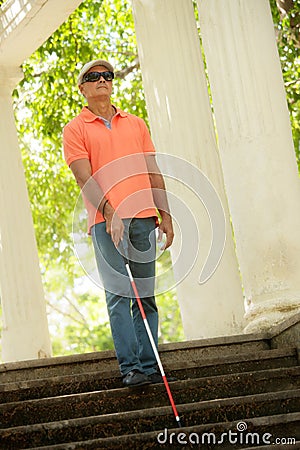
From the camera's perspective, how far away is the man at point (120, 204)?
8234 mm

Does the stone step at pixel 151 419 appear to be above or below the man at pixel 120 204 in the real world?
below

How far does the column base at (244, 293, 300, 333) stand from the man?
2.19 m

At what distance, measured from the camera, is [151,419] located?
25.4 feet

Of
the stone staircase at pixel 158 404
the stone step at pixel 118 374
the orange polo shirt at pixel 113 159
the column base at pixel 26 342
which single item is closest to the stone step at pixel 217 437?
the stone staircase at pixel 158 404

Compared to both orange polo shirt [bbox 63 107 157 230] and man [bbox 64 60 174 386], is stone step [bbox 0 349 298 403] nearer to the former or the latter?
man [bbox 64 60 174 386]

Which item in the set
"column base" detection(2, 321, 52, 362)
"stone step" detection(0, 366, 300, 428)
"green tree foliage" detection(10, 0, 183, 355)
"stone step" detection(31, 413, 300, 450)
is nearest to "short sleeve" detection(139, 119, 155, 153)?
"stone step" detection(0, 366, 300, 428)

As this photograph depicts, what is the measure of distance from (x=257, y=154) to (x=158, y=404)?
143 inches

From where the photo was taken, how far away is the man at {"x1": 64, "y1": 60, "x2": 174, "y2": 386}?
324 inches

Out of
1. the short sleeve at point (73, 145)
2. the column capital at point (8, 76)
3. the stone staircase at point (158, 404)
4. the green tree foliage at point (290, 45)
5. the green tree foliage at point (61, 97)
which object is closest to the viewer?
the stone staircase at point (158, 404)

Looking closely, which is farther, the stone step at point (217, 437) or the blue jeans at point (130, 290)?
the blue jeans at point (130, 290)

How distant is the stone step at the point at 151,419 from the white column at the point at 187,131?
176 inches

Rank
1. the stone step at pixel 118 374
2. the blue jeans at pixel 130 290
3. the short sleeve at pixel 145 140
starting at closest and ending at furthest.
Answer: the blue jeans at pixel 130 290, the stone step at pixel 118 374, the short sleeve at pixel 145 140

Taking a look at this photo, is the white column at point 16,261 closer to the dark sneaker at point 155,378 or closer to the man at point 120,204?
the man at point 120,204

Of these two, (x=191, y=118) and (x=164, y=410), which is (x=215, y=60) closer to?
(x=191, y=118)
